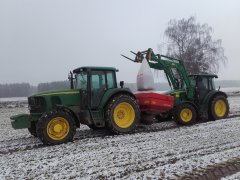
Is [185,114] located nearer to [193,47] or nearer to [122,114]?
[122,114]

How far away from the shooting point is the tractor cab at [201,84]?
12.7 m

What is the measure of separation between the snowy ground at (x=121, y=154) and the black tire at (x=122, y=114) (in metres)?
0.34

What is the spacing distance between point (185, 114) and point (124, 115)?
2849 millimetres

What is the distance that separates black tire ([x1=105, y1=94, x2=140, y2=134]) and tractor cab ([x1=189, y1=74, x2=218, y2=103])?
3.76 metres

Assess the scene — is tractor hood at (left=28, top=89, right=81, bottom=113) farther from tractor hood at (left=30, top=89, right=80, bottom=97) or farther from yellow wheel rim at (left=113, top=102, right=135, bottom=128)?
yellow wheel rim at (left=113, top=102, right=135, bottom=128)

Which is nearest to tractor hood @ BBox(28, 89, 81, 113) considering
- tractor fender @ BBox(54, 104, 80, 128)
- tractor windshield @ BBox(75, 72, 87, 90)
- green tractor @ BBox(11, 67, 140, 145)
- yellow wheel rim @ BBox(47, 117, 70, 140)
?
green tractor @ BBox(11, 67, 140, 145)

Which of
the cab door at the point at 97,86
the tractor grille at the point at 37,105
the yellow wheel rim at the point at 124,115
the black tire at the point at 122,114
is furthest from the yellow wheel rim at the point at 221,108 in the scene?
the tractor grille at the point at 37,105

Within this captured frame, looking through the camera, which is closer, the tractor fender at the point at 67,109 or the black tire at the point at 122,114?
the tractor fender at the point at 67,109

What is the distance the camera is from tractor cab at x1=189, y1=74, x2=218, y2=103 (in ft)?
41.7

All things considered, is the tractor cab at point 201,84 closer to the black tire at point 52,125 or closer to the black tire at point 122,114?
the black tire at point 122,114

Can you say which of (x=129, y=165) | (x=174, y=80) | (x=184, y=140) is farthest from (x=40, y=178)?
(x=174, y=80)

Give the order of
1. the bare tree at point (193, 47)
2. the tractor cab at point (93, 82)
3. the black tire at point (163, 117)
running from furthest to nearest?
the bare tree at point (193, 47) → the black tire at point (163, 117) → the tractor cab at point (93, 82)

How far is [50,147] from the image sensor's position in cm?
806

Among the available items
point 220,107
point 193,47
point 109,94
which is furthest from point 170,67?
point 193,47
